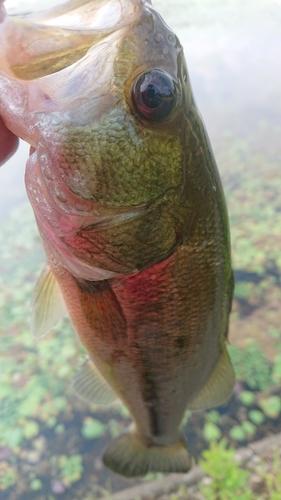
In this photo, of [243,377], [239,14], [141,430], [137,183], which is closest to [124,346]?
[137,183]

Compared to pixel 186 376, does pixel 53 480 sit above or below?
below

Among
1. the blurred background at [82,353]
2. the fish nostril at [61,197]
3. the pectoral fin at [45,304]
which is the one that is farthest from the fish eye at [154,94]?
the blurred background at [82,353]

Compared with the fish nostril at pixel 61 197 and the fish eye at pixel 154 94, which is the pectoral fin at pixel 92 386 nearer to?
the fish nostril at pixel 61 197

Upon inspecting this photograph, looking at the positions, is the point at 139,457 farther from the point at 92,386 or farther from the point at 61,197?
the point at 61,197

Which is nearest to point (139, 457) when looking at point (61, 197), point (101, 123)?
point (61, 197)

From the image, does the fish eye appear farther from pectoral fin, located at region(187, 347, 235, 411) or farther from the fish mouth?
pectoral fin, located at region(187, 347, 235, 411)

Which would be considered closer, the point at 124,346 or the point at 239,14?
the point at 124,346

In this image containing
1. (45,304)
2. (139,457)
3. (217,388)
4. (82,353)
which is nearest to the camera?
(45,304)

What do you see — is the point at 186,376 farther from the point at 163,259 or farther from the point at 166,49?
the point at 166,49
